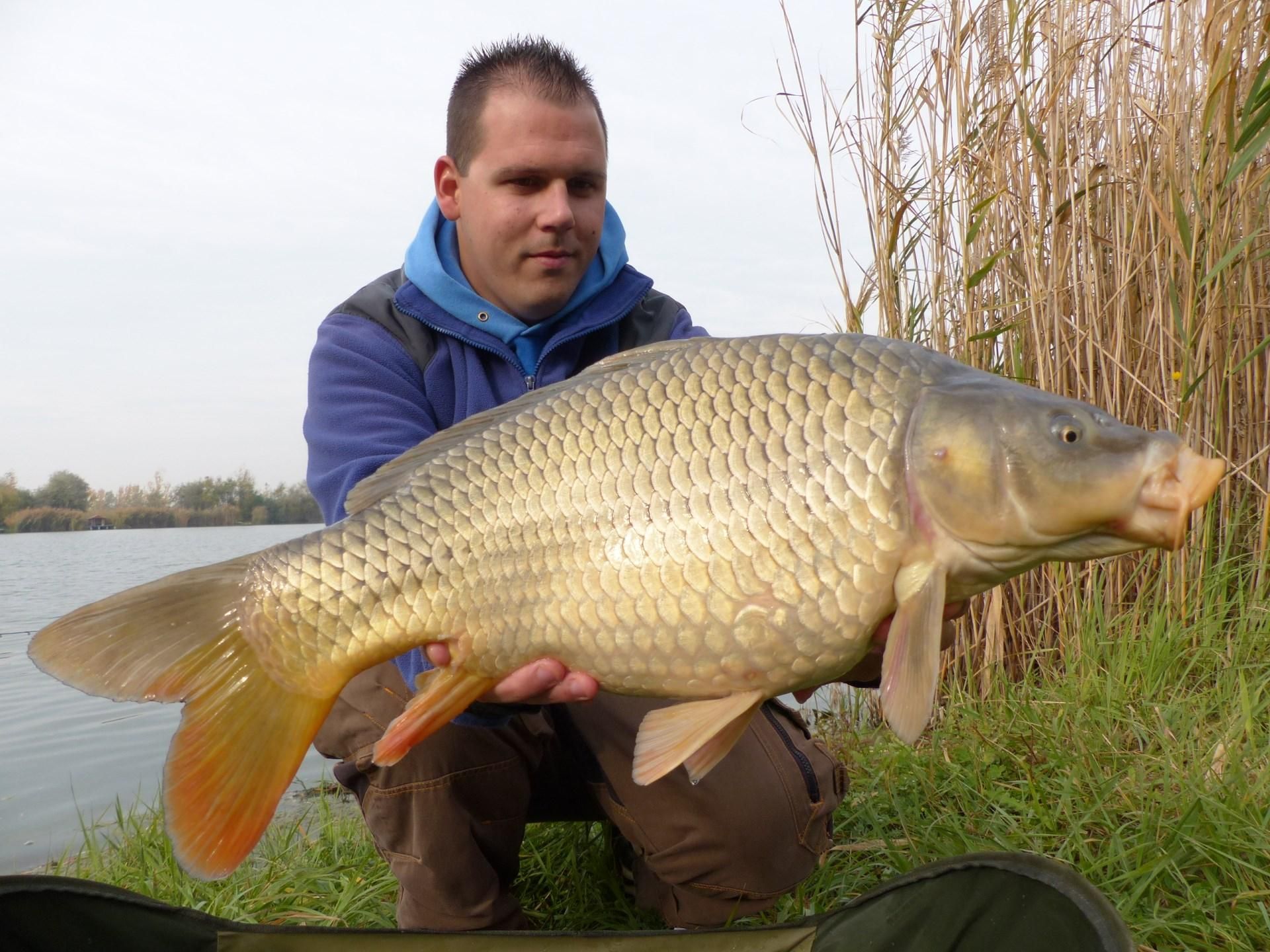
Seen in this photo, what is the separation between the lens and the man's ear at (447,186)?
188 cm

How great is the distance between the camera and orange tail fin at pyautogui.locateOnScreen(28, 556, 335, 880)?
1134mm

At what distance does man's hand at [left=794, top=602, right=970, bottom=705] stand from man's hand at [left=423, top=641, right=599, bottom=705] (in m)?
0.27

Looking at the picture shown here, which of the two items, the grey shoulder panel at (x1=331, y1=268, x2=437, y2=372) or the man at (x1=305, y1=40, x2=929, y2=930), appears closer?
the man at (x1=305, y1=40, x2=929, y2=930)

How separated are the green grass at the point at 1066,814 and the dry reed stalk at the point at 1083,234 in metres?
0.18

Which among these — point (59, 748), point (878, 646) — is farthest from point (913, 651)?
point (59, 748)

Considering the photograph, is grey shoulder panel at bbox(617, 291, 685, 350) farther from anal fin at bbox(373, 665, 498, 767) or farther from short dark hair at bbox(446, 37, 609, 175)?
anal fin at bbox(373, 665, 498, 767)

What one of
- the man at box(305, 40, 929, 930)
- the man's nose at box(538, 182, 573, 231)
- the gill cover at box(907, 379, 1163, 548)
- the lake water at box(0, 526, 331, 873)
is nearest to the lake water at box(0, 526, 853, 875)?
the lake water at box(0, 526, 331, 873)

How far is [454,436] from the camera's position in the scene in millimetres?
1279

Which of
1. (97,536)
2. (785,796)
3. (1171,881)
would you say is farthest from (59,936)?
(97,536)

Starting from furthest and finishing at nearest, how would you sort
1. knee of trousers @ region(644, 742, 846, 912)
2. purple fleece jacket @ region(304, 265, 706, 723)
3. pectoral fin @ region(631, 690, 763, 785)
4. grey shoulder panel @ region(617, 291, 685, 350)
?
grey shoulder panel @ region(617, 291, 685, 350)
purple fleece jacket @ region(304, 265, 706, 723)
knee of trousers @ region(644, 742, 846, 912)
pectoral fin @ region(631, 690, 763, 785)

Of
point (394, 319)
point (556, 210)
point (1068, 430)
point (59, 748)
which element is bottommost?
point (59, 748)

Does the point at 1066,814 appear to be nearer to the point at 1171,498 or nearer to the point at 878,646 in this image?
the point at 878,646

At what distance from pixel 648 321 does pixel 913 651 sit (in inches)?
42.5

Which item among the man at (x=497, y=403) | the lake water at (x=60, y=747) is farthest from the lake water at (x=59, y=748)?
the man at (x=497, y=403)
